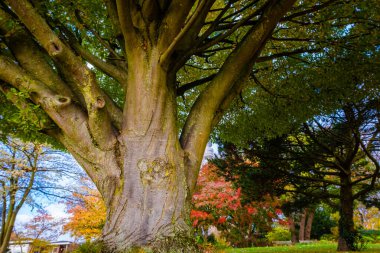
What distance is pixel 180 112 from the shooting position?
26.0 ft

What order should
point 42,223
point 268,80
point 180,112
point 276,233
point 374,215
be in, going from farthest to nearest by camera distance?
point 374,215 → point 276,233 → point 42,223 → point 180,112 → point 268,80

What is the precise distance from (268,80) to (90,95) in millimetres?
5030

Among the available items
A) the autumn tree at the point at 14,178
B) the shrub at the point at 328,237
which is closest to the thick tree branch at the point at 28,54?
the autumn tree at the point at 14,178

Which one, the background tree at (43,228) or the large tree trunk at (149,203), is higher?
the large tree trunk at (149,203)

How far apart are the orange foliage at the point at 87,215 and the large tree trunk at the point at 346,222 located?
10.8 m

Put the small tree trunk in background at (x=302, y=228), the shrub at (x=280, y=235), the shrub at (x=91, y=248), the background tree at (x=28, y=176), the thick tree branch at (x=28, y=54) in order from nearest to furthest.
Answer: the shrub at (x=91, y=248) < the thick tree branch at (x=28, y=54) < the background tree at (x=28, y=176) < the small tree trunk in background at (x=302, y=228) < the shrub at (x=280, y=235)

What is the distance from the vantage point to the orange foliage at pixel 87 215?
14.6 m

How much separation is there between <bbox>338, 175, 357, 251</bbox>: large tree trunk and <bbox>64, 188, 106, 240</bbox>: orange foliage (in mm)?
10772

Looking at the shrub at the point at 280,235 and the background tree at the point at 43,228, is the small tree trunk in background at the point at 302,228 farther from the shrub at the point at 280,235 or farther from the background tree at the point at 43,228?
the background tree at the point at 43,228

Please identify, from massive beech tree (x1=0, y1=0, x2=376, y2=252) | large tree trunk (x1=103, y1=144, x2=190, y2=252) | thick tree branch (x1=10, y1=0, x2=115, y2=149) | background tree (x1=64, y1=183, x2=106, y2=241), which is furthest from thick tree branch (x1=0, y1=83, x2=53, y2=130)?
background tree (x1=64, y1=183, x2=106, y2=241)

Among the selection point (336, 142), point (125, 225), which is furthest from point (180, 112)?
point (336, 142)

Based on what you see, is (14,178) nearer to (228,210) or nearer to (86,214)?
(86,214)

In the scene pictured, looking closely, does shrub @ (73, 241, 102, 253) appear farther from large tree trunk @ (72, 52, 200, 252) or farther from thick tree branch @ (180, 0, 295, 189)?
thick tree branch @ (180, 0, 295, 189)

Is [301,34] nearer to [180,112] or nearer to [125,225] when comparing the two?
[180,112]
